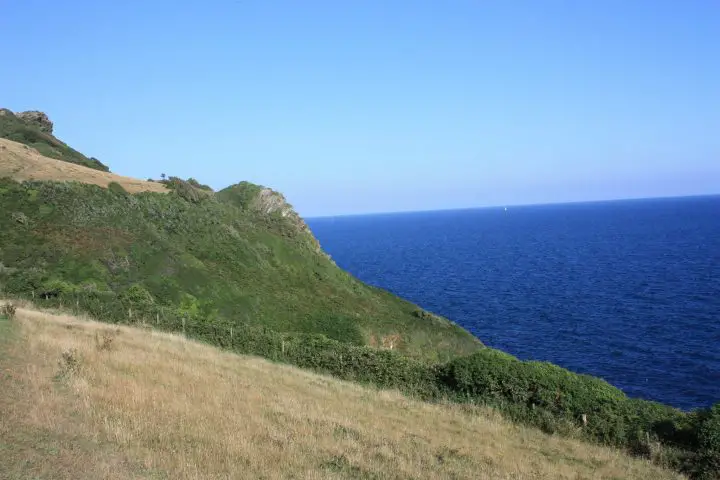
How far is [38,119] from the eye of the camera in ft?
316

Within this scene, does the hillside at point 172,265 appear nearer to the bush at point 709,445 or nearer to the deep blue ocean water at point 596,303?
the deep blue ocean water at point 596,303

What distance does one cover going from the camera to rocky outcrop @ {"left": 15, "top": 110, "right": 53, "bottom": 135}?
92.6 meters

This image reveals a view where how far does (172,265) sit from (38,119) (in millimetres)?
72089

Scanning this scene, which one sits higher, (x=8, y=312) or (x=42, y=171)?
(x=42, y=171)

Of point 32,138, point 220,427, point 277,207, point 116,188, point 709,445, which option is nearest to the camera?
point 220,427

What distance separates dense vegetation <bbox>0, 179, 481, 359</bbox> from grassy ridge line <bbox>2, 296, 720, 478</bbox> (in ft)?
31.9

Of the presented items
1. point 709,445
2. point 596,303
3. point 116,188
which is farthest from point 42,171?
point 596,303

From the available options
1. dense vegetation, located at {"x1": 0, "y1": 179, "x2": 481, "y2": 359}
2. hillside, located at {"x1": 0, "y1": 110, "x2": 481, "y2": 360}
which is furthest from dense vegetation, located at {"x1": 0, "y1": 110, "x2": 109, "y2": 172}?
dense vegetation, located at {"x1": 0, "y1": 179, "x2": 481, "y2": 359}

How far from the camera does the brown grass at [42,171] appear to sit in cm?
5134

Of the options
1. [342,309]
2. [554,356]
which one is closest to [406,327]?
[342,309]

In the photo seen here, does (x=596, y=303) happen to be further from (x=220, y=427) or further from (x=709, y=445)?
(x=220, y=427)

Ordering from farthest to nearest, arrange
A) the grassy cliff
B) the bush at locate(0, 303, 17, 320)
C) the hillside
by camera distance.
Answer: the hillside < the bush at locate(0, 303, 17, 320) < the grassy cliff

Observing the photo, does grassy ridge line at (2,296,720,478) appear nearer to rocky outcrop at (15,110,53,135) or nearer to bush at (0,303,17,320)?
bush at (0,303,17,320)

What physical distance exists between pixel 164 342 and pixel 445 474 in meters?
17.2
